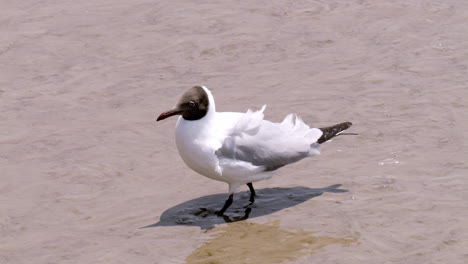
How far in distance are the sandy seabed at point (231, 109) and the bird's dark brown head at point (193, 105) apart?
0.97 metres

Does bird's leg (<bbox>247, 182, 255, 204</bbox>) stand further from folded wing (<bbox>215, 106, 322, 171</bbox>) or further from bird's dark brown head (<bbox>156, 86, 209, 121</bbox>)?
bird's dark brown head (<bbox>156, 86, 209, 121</bbox>)

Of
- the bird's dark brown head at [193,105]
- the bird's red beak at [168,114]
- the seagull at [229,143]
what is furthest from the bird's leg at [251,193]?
the bird's red beak at [168,114]

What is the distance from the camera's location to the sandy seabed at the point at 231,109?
8.17 metres

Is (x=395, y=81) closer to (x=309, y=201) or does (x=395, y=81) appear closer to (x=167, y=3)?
(x=309, y=201)

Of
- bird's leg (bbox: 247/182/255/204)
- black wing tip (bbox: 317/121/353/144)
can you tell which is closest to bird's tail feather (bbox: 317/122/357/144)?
black wing tip (bbox: 317/121/353/144)

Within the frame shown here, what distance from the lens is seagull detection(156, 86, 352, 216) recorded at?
27.8ft

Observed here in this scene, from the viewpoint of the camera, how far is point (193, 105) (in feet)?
28.1

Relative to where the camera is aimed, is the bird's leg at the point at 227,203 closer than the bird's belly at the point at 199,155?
No

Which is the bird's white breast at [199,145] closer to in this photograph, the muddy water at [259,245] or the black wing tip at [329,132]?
the muddy water at [259,245]

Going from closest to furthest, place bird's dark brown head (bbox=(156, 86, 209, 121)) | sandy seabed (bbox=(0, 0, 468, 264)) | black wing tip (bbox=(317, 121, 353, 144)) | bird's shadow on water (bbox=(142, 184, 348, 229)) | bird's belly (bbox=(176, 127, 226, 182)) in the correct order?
sandy seabed (bbox=(0, 0, 468, 264)) < bird's belly (bbox=(176, 127, 226, 182)) < bird's dark brown head (bbox=(156, 86, 209, 121)) < bird's shadow on water (bbox=(142, 184, 348, 229)) < black wing tip (bbox=(317, 121, 353, 144))

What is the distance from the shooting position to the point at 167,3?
15016mm

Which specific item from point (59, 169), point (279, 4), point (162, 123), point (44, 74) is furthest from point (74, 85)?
point (279, 4)

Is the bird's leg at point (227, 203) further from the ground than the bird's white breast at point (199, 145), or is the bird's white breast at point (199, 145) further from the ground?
the bird's white breast at point (199, 145)

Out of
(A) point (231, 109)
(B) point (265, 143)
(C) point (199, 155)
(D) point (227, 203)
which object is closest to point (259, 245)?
(D) point (227, 203)
